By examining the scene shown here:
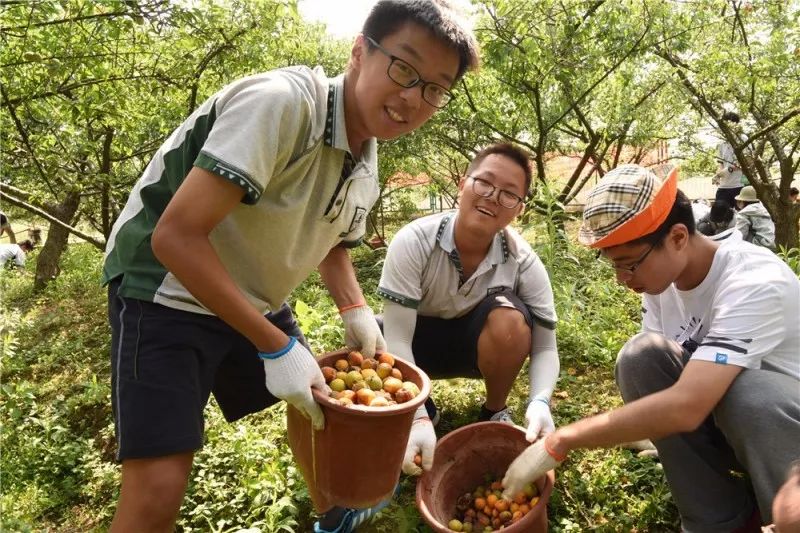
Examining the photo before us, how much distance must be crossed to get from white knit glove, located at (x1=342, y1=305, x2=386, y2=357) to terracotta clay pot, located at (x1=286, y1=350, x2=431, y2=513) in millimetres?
331

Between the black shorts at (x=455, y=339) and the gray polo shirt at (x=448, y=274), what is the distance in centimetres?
5

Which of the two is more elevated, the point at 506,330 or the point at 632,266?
the point at 632,266

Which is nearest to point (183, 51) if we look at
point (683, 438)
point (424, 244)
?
point (424, 244)

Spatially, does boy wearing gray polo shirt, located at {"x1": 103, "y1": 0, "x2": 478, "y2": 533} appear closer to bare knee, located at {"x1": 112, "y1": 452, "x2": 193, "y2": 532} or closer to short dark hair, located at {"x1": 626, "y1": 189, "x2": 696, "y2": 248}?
bare knee, located at {"x1": 112, "y1": 452, "x2": 193, "y2": 532}

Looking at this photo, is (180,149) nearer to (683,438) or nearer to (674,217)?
(674,217)

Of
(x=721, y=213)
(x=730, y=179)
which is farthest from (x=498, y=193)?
(x=730, y=179)

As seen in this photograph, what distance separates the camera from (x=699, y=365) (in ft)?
5.35

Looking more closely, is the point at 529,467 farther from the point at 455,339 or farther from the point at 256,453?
the point at 256,453

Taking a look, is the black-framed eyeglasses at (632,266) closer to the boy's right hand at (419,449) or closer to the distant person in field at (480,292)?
the distant person in field at (480,292)

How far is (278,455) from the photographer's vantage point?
255 centimetres

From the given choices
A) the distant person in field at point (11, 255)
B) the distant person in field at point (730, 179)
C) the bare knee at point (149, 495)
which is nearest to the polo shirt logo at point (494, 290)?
the bare knee at point (149, 495)

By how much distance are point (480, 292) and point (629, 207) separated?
3.21 ft

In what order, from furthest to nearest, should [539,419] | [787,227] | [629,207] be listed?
[787,227] → [539,419] → [629,207]

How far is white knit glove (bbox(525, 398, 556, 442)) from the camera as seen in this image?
2.21 meters
